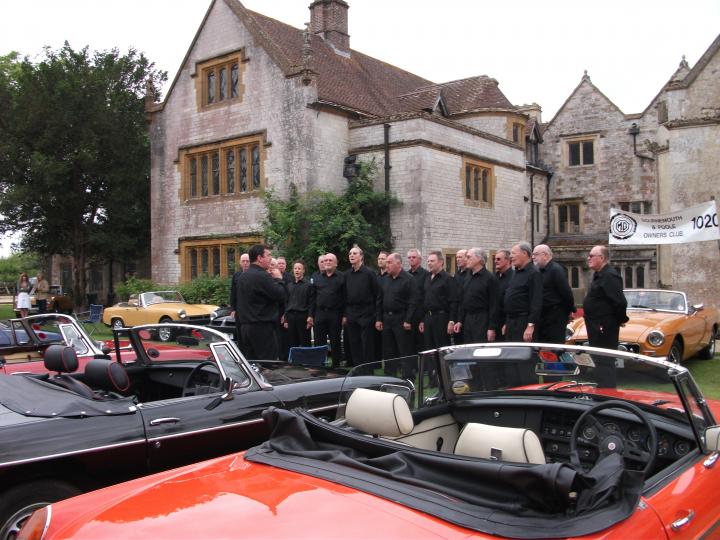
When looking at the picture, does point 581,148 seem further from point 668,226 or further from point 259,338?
point 259,338

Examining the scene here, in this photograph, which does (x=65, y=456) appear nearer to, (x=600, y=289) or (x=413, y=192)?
(x=600, y=289)

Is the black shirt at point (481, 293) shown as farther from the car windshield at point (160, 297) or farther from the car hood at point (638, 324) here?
the car windshield at point (160, 297)

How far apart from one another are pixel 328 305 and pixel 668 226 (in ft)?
24.4

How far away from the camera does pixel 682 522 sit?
2.63 metres

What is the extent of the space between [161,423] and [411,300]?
19.3 feet

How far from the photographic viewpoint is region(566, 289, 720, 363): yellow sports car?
9.44 m

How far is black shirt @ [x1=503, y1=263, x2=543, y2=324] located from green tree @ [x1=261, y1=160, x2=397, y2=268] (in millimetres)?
11816

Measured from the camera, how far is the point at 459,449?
3.11m

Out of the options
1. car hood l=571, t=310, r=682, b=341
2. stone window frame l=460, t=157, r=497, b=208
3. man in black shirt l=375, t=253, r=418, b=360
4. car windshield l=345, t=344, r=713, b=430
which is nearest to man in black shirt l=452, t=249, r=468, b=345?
man in black shirt l=375, t=253, r=418, b=360

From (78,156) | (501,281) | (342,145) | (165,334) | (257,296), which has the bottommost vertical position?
(165,334)

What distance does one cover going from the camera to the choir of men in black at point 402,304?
7.89 meters

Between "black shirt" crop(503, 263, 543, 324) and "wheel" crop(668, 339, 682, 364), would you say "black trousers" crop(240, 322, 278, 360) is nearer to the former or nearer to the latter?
"black shirt" crop(503, 263, 543, 324)

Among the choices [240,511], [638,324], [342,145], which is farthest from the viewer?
[342,145]

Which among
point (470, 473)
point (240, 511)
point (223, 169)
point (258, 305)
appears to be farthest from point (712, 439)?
point (223, 169)
